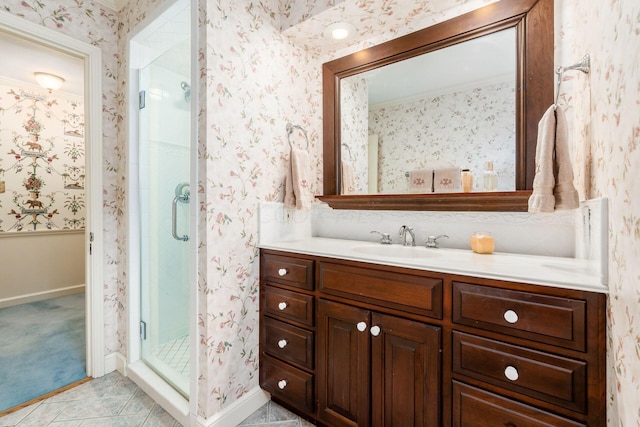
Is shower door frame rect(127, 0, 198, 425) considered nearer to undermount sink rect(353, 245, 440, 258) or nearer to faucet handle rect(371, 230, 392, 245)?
undermount sink rect(353, 245, 440, 258)

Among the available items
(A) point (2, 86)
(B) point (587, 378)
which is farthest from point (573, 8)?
(A) point (2, 86)

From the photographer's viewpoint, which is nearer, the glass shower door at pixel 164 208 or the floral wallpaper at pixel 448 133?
the floral wallpaper at pixel 448 133

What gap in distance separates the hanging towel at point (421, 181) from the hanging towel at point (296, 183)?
2.02ft

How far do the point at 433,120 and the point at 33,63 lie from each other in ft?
11.5

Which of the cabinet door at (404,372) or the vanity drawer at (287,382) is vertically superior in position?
the cabinet door at (404,372)

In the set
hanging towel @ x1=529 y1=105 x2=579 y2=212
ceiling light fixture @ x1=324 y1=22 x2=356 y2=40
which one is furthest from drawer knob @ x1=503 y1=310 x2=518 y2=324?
ceiling light fixture @ x1=324 y1=22 x2=356 y2=40

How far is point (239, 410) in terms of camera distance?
1483 mm

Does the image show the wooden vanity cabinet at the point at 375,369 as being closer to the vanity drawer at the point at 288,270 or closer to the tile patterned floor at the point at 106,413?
the vanity drawer at the point at 288,270

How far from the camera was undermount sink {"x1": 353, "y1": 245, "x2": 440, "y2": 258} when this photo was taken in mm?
1450

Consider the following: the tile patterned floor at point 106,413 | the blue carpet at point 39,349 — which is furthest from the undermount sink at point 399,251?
the blue carpet at point 39,349

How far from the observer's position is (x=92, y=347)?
73.5 inches

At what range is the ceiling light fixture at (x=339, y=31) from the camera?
1614 millimetres

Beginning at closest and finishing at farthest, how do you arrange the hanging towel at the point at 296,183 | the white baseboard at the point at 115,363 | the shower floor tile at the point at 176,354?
the hanging towel at the point at 296,183 < the shower floor tile at the point at 176,354 < the white baseboard at the point at 115,363

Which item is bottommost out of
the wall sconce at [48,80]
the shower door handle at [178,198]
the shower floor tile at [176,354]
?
the shower floor tile at [176,354]
